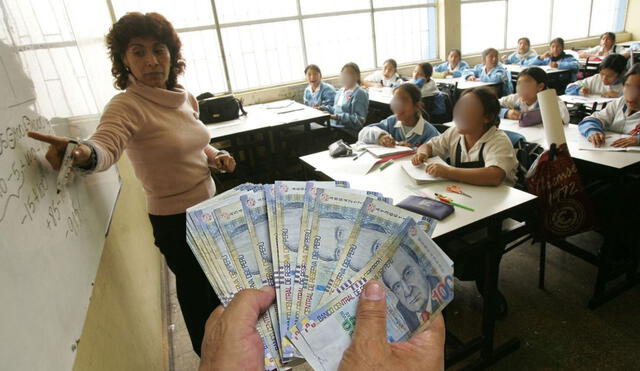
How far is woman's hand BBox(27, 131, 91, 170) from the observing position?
2.53ft

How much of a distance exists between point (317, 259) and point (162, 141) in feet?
2.91

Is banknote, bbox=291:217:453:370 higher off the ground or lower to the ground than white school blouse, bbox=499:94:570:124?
higher

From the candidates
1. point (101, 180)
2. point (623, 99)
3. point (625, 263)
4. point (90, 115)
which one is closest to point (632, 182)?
point (625, 263)

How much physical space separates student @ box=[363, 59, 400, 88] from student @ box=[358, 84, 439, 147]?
333cm

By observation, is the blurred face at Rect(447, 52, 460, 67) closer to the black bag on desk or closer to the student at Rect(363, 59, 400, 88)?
the student at Rect(363, 59, 400, 88)

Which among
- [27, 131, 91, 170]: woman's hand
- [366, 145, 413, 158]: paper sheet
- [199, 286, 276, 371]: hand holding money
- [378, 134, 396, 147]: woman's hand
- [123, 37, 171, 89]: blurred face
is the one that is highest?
[123, 37, 171, 89]: blurred face

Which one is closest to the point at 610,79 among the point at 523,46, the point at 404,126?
the point at 404,126

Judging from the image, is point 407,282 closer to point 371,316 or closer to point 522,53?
point 371,316

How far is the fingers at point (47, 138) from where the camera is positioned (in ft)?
2.44

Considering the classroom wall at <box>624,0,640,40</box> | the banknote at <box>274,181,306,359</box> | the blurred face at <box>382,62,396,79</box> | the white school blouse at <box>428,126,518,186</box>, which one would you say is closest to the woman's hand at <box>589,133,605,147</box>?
the white school blouse at <box>428,126,518,186</box>

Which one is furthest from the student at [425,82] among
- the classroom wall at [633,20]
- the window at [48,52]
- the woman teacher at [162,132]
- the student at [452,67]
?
the classroom wall at [633,20]

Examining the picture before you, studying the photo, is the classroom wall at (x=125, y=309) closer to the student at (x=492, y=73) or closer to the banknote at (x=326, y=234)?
the banknote at (x=326, y=234)

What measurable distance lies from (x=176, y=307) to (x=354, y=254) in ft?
6.60

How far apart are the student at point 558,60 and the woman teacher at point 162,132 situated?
5.64m
